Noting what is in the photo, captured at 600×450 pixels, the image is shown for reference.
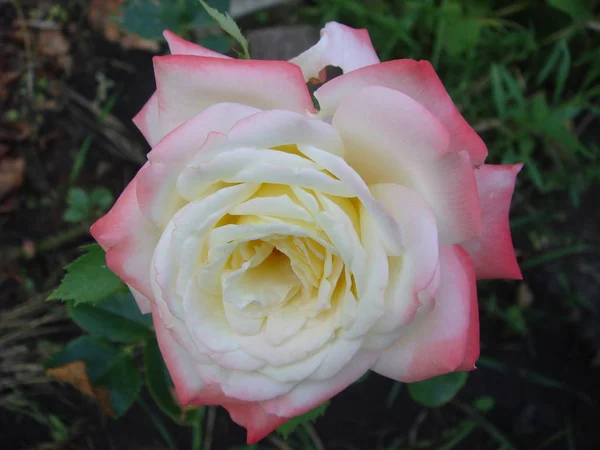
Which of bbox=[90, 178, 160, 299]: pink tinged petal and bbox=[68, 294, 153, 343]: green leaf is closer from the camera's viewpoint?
bbox=[90, 178, 160, 299]: pink tinged petal

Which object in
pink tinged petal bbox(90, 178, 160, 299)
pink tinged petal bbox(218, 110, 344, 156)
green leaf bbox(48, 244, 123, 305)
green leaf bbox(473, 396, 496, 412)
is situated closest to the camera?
pink tinged petal bbox(218, 110, 344, 156)

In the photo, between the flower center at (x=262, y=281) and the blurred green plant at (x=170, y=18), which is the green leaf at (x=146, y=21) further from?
the flower center at (x=262, y=281)

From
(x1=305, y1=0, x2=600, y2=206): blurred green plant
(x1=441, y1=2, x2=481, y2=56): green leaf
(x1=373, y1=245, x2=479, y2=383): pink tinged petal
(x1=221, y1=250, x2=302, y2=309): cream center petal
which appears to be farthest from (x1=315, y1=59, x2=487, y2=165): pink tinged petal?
(x1=441, y1=2, x2=481, y2=56): green leaf

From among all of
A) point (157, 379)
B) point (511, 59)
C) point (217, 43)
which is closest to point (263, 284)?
point (157, 379)

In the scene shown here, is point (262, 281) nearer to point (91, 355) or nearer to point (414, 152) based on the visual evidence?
point (414, 152)

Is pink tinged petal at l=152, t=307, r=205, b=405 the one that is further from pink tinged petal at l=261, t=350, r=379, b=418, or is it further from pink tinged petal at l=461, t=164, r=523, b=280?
pink tinged petal at l=461, t=164, r=523, b=280

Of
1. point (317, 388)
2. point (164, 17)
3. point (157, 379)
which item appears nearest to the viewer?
point (317, 388)
